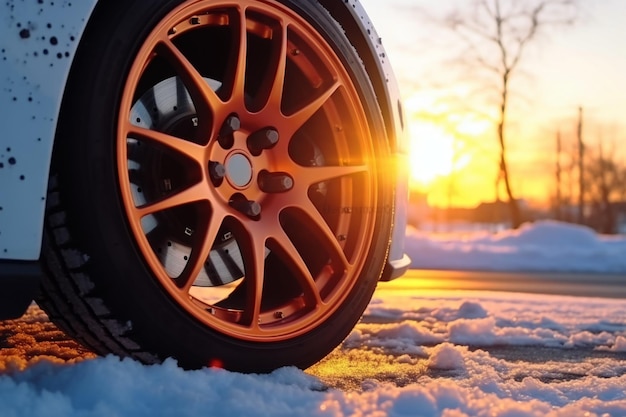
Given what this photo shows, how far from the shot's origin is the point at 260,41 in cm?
255

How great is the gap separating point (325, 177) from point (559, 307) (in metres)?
3.21

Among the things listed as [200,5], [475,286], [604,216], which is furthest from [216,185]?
[604,216]

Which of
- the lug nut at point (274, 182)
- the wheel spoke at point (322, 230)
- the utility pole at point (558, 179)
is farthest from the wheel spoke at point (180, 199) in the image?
the utility pole at point (558, 179)

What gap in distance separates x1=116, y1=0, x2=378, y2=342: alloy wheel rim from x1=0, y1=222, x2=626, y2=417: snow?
9.8 inches

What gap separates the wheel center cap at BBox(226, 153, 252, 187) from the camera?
2.28m

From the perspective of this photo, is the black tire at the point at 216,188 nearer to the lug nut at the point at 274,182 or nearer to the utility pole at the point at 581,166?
the lug nut at the point at 274,182

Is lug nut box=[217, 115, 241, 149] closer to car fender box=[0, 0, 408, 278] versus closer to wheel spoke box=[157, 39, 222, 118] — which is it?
wheel spoke box=[157, 39, 222, 118]

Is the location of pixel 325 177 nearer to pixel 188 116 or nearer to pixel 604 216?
pixel 188 116

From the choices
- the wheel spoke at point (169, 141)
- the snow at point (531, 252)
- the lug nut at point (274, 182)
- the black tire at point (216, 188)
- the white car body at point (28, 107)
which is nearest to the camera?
the white car body at point (28, 107)

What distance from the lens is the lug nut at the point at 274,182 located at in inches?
92.9

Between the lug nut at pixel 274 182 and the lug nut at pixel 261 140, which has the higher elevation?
the lug nut at pixel 261 140

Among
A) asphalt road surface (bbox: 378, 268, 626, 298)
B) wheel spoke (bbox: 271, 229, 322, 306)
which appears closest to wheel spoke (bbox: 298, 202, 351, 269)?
wheel spoke (bbox: 271, 229, 322, 306)

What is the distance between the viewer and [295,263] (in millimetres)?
2361

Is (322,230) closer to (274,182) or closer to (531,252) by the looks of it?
(274,182)
